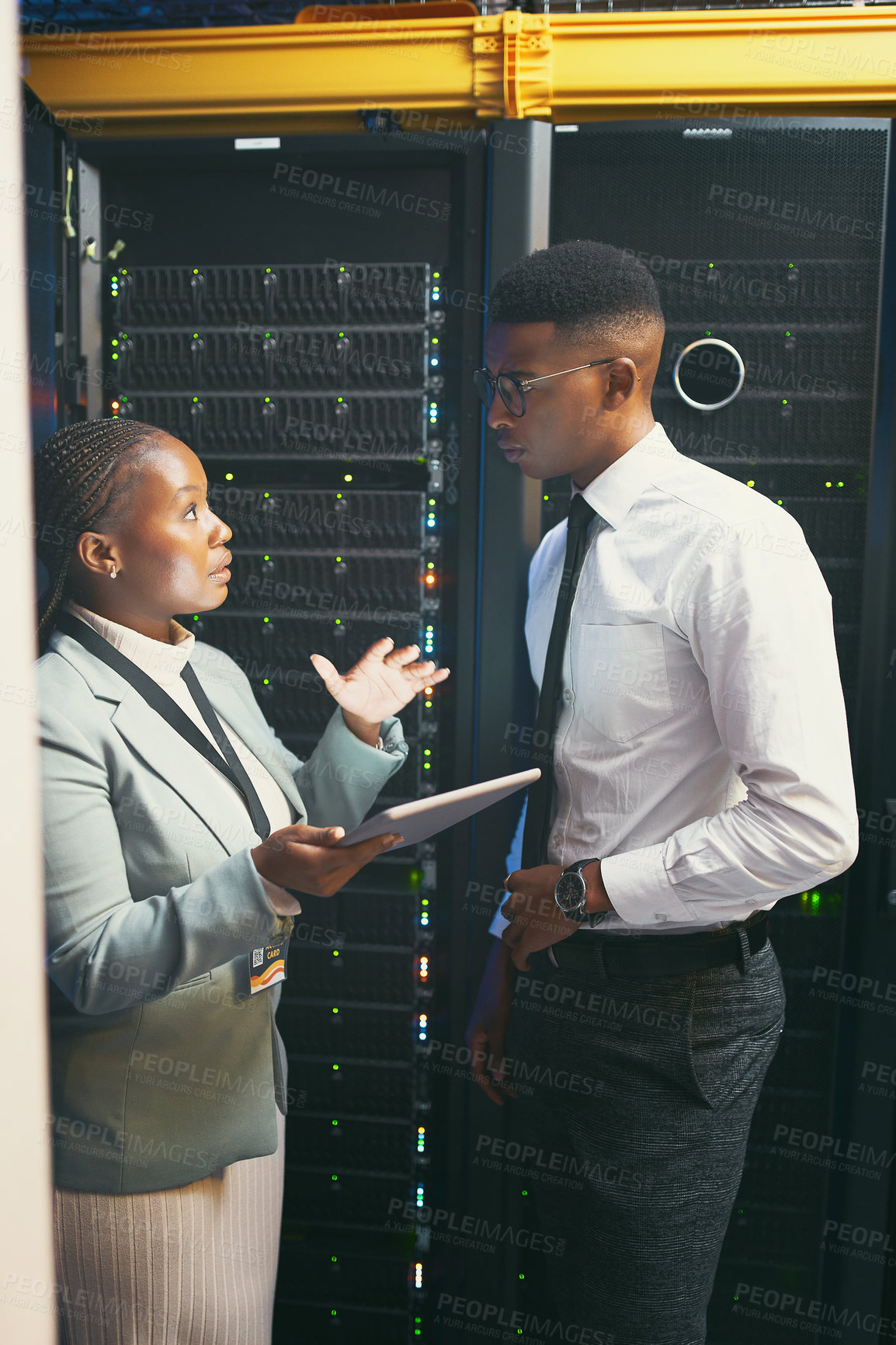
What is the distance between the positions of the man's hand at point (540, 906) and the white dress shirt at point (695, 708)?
0.11 feet

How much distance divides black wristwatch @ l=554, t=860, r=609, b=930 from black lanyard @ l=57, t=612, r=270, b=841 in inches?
19.2

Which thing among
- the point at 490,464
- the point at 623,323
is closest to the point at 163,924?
the point at 490,464

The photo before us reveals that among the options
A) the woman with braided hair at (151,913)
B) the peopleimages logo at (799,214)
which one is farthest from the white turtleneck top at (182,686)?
the peopleimages logo at (799,214)

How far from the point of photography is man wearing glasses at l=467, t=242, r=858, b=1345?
1.27 m

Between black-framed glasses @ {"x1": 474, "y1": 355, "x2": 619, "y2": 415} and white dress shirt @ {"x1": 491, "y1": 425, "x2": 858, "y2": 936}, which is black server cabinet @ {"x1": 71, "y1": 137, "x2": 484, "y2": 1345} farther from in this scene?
white dress shirt @ {"x1": 491, "y1": 425, "x2": 858, "y2": 936}

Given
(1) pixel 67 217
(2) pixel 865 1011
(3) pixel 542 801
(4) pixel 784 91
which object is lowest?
(2) pixel 865 1011

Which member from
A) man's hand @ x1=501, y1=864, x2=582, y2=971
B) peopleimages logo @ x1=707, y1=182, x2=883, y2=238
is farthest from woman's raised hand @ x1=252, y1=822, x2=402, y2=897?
peopleimages logo @ x1=707, y1=182, x2=883, y2=238

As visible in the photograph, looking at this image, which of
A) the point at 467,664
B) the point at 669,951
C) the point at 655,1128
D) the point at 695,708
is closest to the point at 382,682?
the point at 467,664

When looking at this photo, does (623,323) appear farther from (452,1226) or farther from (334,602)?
(452,1226)

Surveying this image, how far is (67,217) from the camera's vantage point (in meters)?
1.63

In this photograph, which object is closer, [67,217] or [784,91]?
[784,91]

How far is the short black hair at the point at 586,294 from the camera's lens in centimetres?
137

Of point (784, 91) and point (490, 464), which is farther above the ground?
point (784, 91)

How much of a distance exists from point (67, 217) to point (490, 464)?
99 cm
